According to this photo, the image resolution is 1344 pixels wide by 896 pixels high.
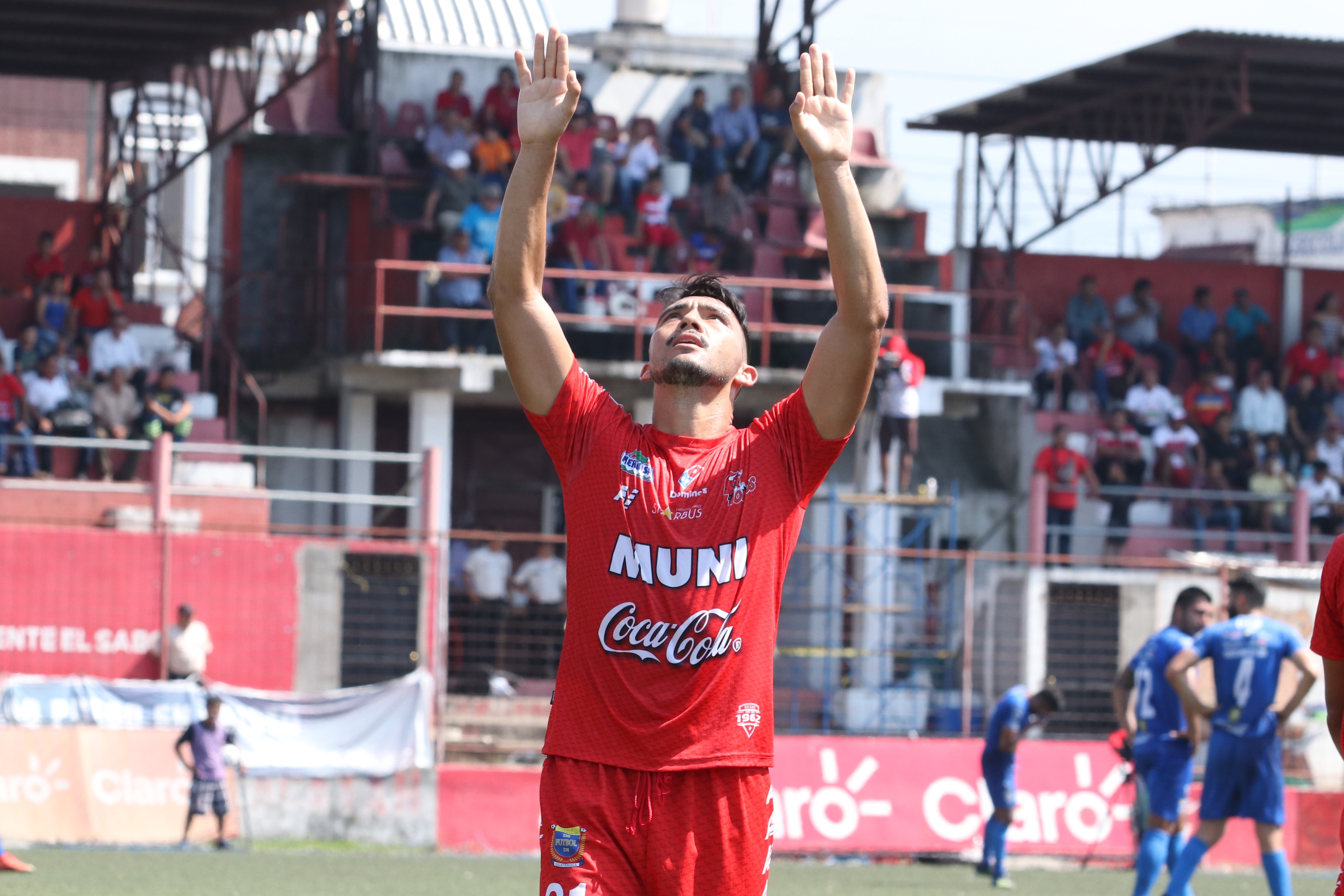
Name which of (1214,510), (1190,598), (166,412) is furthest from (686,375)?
(1214,510)

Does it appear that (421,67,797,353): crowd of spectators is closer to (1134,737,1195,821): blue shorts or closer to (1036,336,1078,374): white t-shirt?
(1036,336,1078,374): white t-shirt

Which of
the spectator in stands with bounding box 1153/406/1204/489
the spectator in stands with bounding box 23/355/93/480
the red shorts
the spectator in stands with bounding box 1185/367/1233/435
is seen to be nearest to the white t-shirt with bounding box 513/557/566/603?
the spectator in stands with bounding box 23/355/93/480

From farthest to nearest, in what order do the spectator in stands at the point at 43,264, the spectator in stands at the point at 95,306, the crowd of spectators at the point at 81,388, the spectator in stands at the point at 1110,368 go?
the spectator in stands at the point at 1110,368
the spectator in stands at the point at 43,264
the spectator in stands at the point at 95,306
the crowd of spectators at the point at 81,388

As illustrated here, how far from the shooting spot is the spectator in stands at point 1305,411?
23641mm

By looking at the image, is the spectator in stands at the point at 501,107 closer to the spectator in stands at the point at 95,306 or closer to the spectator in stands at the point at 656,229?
the spectator in stands at the point at 656,229

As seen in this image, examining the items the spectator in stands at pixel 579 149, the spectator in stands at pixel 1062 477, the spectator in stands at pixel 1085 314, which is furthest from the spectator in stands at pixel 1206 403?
the spectator in stands at pixel 579 149

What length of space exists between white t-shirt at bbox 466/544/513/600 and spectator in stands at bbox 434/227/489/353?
2.82m

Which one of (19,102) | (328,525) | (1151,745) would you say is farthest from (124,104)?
(1151,745)

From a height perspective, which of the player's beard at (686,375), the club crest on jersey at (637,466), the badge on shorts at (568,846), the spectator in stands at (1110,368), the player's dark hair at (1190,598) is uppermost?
the spectator in stands at (1110,368)

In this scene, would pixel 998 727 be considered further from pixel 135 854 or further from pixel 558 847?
pixel 558 847

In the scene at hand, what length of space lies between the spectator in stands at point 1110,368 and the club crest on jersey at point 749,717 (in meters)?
19.9

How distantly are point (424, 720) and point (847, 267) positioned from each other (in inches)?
459

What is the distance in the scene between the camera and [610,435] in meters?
4.69

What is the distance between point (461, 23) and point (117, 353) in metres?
11.6
